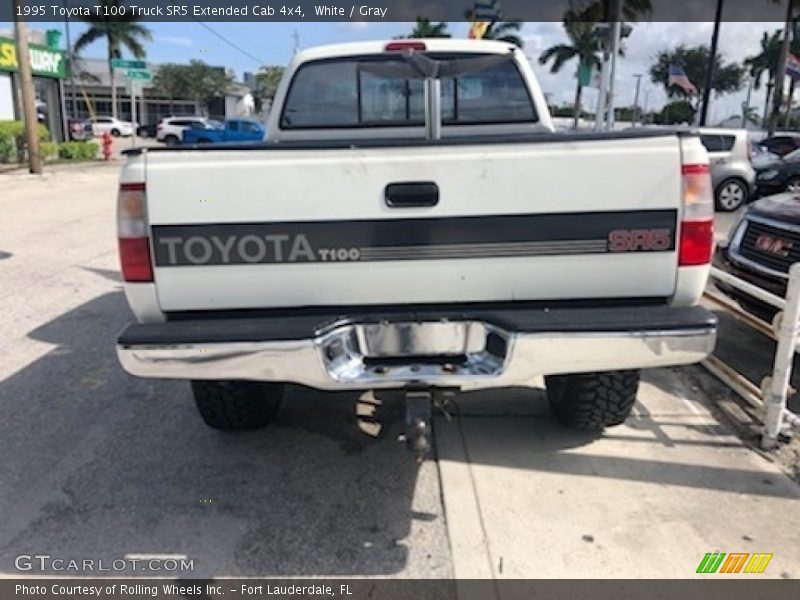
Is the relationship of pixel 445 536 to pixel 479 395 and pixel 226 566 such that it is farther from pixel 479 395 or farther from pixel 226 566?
pixel 479 395

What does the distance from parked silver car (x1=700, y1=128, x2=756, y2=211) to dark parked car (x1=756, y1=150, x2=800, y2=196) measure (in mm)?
1259

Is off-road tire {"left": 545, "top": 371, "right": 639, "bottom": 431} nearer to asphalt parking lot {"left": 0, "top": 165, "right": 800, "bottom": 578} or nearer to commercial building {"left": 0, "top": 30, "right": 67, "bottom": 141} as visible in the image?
asphalt parking lot {"left": 0, "top": 165, "right": 800, "bottom": 578}

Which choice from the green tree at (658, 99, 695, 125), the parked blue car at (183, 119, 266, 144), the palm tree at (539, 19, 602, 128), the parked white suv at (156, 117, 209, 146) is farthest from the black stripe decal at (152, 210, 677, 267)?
the green tree at (658, 99, 695, 125)

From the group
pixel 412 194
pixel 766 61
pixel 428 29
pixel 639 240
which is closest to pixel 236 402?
pixel 412 194

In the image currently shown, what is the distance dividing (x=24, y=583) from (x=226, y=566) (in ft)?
2.53

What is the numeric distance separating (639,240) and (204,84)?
7055 centimetres

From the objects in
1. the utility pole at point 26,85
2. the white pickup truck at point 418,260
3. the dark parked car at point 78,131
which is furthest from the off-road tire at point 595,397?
the dark parked car at point 78,131

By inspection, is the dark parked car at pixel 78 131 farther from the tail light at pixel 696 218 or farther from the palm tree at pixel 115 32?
the tail light at pixel 696 218

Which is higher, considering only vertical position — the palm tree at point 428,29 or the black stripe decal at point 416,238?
the palm tree at point 428,29

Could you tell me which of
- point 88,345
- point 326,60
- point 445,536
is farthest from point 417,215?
point 88,345

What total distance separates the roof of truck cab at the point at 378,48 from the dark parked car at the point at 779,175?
11.9 metres

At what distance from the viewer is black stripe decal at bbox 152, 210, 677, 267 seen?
111 inches

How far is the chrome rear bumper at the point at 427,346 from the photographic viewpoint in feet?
8.94

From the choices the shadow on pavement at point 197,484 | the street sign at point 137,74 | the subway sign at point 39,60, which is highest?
the subway sign at point 39,60
